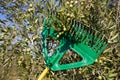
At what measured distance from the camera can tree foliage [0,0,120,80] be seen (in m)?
3.26

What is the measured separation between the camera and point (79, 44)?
3.11 meters

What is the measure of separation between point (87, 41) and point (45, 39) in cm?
43

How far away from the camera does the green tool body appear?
3.09m

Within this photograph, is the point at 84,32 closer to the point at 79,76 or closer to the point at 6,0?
the point at 79,76

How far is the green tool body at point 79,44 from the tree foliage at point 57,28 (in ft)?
0.32

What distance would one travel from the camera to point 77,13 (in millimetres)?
3250

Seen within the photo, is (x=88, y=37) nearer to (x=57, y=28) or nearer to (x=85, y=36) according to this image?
(x=85, y=36)

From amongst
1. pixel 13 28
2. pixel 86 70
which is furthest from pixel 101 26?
pixel 13 28

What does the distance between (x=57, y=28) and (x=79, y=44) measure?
0.84 feet

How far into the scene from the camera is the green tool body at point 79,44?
3092 millimetres

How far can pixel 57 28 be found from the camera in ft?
10.2

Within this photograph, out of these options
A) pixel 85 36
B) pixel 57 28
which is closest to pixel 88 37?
pixel 85 36

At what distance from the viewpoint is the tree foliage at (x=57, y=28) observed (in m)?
3.26

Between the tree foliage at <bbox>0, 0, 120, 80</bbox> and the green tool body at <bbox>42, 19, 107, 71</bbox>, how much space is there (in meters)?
0.10
